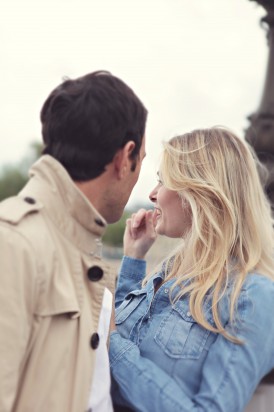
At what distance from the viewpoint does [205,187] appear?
2.48 m

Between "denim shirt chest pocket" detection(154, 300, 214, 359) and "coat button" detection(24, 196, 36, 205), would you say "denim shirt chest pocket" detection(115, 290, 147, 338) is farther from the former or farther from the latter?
"coat button" detection(24, 196, 36, 205)

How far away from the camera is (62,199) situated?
1960 millimetres

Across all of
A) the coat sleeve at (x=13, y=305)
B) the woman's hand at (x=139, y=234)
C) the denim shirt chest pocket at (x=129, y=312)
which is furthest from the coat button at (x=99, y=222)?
the woman's hand at (x=139, y=234)

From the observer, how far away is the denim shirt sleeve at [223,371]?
2176 mm

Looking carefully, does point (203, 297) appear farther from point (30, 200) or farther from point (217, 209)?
point (30, 200)

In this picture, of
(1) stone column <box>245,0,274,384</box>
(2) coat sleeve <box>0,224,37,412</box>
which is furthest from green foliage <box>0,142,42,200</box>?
(2) coat sleeve <box>0,224,37,412</box>

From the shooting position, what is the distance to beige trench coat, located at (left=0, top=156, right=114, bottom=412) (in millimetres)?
1754

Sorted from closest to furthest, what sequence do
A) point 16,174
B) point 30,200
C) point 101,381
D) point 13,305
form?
1. point 13,305
2. point 30,200
3. point 101,381
4. point 16,174

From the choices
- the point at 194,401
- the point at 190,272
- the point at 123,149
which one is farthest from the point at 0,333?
the point at 190,272

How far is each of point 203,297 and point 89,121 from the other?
0.75 m

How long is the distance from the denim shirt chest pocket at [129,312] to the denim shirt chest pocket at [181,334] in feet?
0.45

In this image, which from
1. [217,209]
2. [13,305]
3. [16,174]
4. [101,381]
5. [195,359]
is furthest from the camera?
[16,174]

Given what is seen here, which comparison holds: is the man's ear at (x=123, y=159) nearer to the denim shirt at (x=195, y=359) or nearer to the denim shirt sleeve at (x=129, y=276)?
the denim shirt at (x=195, y=359)

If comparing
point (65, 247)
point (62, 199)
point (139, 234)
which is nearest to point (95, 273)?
point (65, 247)
